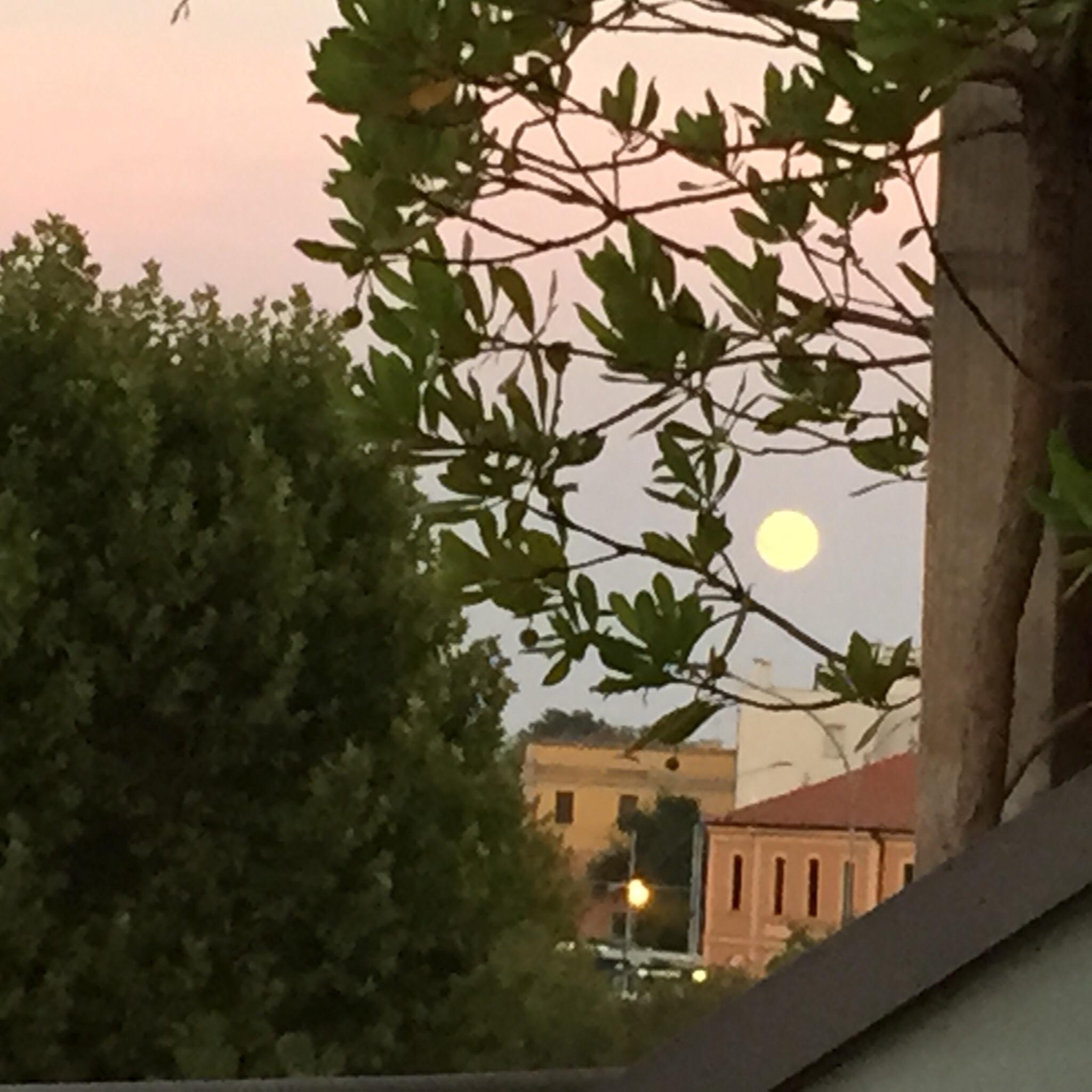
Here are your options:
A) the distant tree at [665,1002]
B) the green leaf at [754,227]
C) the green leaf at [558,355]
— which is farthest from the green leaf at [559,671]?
the distant tree at [665,1002]

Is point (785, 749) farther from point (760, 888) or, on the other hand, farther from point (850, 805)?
point (850, 805)

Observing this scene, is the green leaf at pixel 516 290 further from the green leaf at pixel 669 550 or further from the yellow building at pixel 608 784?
the yellow building at pixel 608 784

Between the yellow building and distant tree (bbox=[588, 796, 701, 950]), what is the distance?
0.8 inches

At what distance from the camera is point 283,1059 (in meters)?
3.06

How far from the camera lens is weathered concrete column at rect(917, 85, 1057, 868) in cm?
50

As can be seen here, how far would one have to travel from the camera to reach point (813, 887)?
80.0 inches

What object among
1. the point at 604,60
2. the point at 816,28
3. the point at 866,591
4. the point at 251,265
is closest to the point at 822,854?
the point at 866,591

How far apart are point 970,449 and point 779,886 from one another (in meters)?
1.70

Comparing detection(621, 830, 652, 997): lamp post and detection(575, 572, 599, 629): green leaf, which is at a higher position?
detection(575, 572, 599, 629): green leaf

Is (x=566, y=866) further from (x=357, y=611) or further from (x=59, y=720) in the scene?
(x=59, y=720)

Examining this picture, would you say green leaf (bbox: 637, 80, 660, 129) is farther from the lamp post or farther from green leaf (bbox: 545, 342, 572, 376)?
the lamp post

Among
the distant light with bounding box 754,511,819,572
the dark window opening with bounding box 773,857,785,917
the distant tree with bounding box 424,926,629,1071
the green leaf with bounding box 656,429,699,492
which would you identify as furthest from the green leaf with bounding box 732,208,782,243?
the distant tree with bounding box 424,926,629,1071

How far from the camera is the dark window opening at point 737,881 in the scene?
2.22 metres

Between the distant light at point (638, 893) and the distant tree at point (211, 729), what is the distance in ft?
3.32
